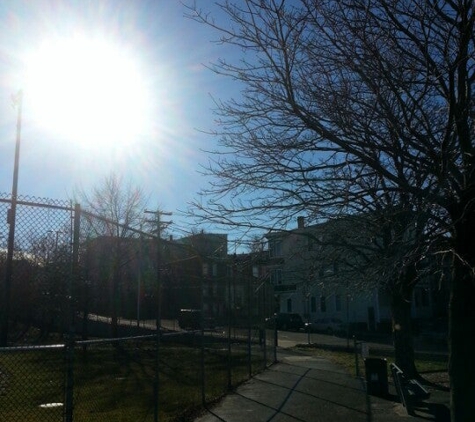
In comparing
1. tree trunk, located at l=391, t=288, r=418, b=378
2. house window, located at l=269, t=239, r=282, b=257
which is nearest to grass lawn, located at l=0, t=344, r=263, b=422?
house window, located at l=269, t=239, r=282, b=257

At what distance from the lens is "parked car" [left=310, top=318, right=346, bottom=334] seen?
49906mm

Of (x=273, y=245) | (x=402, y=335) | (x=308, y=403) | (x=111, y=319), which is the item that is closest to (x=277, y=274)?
(x=402, y=335)

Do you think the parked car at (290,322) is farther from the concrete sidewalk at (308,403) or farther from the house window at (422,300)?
the concrete sidewalk at (308,403)

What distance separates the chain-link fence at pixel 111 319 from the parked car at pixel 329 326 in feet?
114

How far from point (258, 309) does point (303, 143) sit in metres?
12.4

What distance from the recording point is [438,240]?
7301mm

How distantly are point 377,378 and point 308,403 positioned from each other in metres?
2.16

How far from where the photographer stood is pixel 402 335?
57.0 ft

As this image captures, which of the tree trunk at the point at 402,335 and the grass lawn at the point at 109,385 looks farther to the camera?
the tree trunk at the point at 402,335

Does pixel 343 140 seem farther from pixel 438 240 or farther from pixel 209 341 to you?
pixel 209 341

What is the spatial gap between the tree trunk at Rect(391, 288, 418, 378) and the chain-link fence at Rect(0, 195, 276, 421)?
4.30 metres

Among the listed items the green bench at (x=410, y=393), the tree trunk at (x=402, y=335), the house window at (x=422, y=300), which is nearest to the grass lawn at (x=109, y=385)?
the green bench at (x=410, y=393)

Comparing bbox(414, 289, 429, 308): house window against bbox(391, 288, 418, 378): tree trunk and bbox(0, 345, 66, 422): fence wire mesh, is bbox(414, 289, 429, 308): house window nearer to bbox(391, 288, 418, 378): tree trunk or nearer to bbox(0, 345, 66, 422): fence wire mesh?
bbox(391, 288, 418, 378): tree trunk

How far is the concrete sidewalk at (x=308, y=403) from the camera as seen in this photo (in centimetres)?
1078
